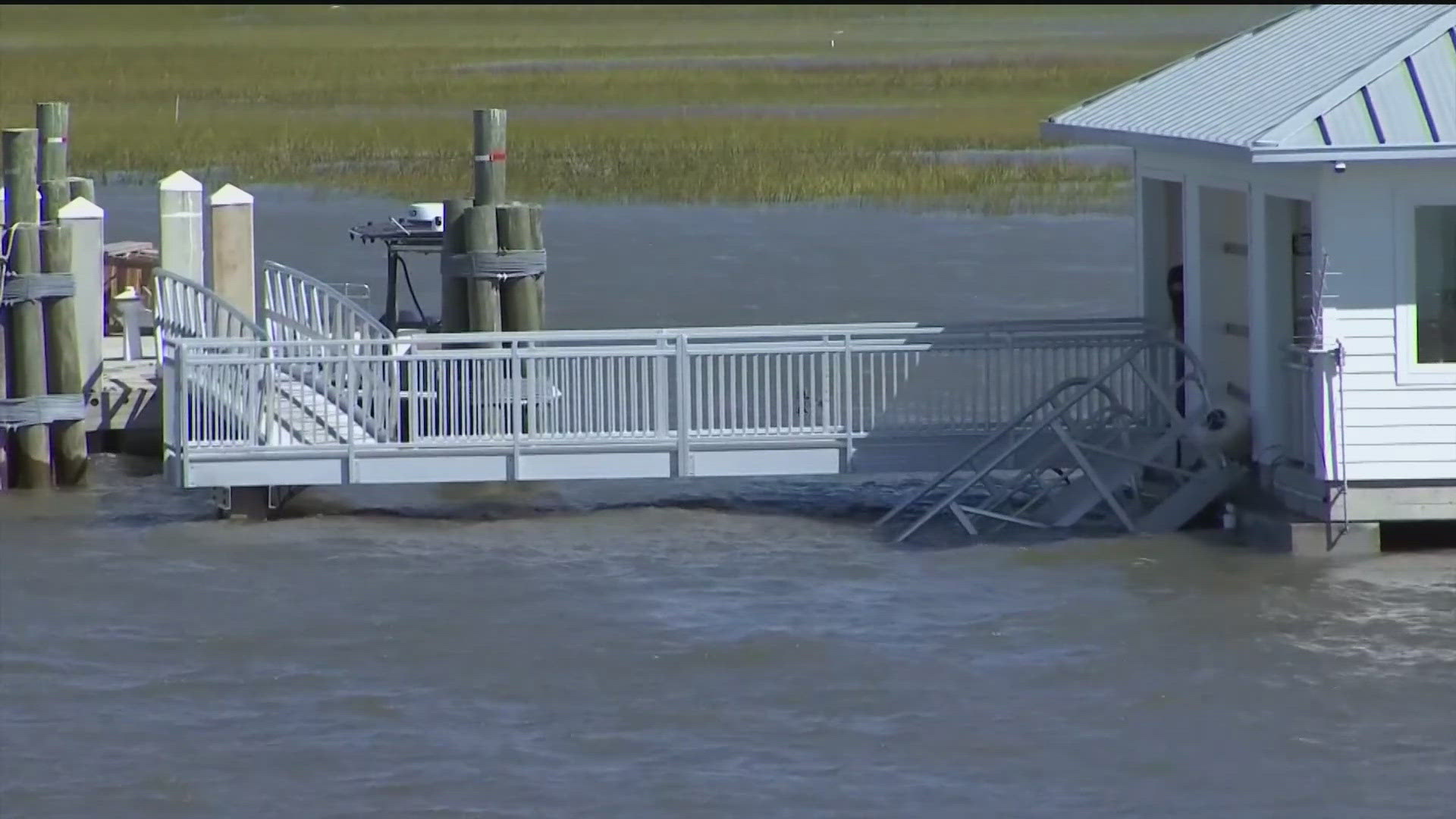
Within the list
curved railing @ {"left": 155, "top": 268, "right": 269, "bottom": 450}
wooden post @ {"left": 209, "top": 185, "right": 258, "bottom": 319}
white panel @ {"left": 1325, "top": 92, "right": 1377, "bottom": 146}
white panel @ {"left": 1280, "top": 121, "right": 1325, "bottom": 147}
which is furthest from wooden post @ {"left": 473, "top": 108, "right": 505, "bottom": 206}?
white panel @ {"left": 1325, "top": 92, "right": 1377, "bottom": 146}

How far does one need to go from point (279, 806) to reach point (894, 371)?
6.47 m

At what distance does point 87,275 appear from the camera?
19.4 metres

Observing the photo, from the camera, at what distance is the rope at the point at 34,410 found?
1819cm

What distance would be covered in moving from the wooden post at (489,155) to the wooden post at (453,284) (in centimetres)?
20

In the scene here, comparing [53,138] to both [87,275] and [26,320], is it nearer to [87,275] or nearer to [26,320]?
[87,275]

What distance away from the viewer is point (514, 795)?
36.0 feet

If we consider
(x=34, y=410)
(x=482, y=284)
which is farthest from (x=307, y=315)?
(x=34, y=410)

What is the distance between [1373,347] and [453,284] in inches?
257

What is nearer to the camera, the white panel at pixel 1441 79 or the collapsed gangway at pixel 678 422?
the white panel at pixel 1441 79

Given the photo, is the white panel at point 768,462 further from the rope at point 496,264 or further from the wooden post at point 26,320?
the wooden post at point 26,320

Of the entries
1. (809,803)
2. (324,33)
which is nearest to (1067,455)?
(809,803)

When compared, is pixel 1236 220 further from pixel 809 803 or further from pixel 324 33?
pixel 324 33

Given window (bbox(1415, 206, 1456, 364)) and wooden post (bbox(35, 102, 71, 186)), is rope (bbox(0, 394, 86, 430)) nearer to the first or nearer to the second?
wooden post (bbox(35, 102, 71, 186))


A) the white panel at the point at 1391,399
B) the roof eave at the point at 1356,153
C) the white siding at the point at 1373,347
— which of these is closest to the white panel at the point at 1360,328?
the white siding at the point at 1373,347
